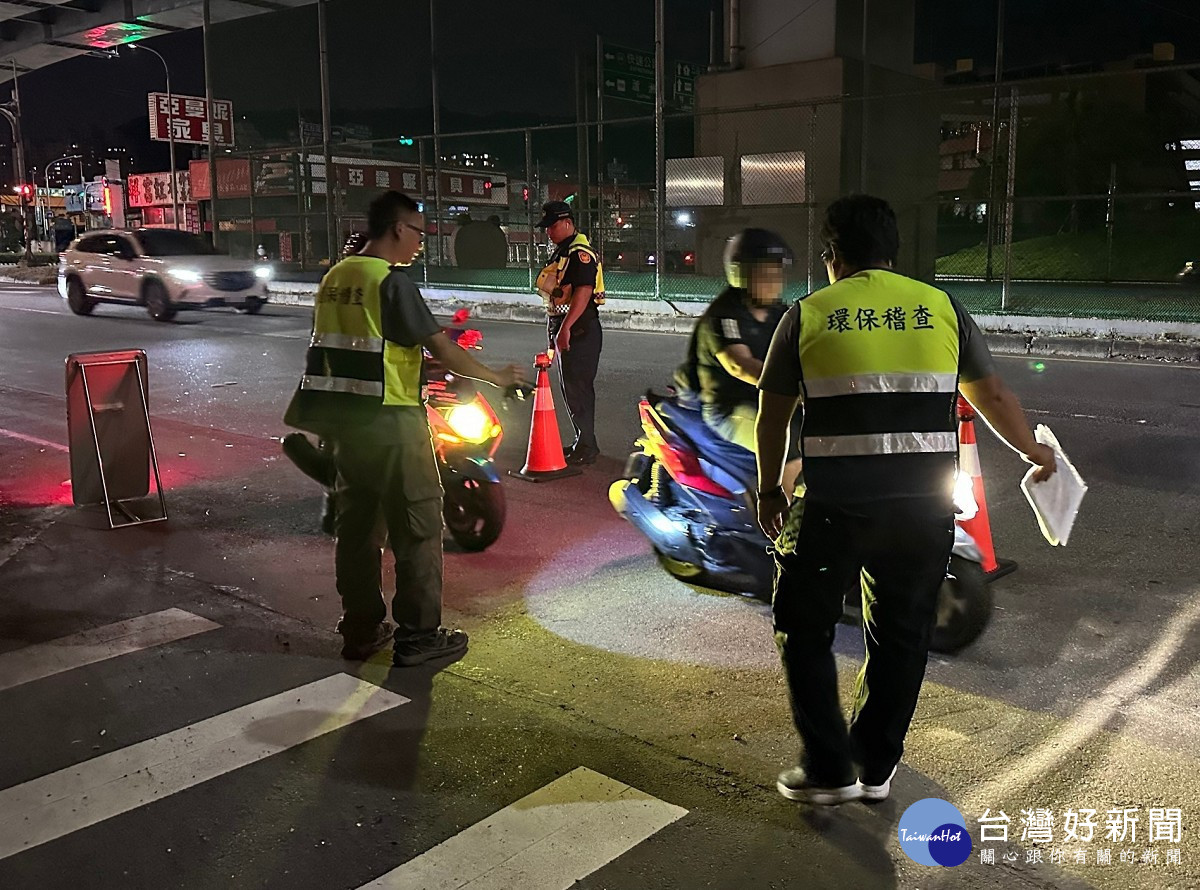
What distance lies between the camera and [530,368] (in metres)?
13.8

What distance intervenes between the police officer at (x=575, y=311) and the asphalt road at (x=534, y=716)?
110 cm

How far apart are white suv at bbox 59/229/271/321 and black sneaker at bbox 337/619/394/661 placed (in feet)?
57.9

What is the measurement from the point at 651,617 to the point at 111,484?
4.09 m

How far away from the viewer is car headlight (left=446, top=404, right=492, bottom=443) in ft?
20.3

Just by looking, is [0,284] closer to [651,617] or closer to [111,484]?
[111,484]

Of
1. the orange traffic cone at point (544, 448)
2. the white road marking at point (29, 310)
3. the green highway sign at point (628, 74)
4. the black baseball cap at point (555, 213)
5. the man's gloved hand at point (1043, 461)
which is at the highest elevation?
the green highway sign at point (628, 74)

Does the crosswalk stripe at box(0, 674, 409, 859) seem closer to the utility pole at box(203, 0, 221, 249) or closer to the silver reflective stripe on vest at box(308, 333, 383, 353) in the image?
the silver reflective stripe on vest at box(308, 333, 383, 353)

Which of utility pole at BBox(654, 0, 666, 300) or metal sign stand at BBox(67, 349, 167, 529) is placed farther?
utility pole at BBox(654, 0, 666, 300)

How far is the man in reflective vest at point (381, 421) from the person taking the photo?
448 centimetres

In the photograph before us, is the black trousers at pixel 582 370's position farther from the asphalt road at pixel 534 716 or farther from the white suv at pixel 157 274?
the white suv at pixel 157 274

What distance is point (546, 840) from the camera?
10.8 feet

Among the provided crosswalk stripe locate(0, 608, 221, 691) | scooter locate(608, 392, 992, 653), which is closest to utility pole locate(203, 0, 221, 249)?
crosswalk stripe locate(0, 608, 221, 691)

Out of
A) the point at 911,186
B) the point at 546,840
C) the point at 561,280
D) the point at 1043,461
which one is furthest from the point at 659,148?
the point at 546,840

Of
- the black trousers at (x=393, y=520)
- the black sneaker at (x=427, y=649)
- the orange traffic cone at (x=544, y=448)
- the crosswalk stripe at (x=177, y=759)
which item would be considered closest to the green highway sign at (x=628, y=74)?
the orange traffic cone at (x=544, y=448)
